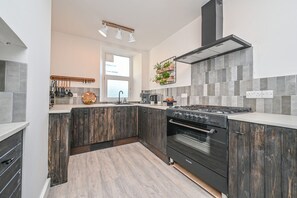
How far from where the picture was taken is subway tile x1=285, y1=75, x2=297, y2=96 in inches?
49.8

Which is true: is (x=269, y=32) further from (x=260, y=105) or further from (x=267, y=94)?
(x=260, y=105)

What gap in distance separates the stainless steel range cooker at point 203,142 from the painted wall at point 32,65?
60.1 inches

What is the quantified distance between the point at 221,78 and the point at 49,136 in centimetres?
238

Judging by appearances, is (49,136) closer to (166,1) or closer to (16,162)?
(16,162)

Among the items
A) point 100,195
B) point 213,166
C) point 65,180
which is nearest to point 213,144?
point 213,166

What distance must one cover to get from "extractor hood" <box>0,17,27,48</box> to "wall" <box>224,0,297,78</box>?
221 cm

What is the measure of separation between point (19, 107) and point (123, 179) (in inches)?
53.4

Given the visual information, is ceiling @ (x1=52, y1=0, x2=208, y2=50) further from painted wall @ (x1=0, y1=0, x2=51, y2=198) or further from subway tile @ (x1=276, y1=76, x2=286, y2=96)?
subway tile @ (x1=276, y1=76, x2=286, y2=96)

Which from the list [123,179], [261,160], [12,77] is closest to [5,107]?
[12,77]

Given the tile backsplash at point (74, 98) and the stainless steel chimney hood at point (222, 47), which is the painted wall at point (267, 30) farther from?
the tile backsplash at point (74, 98)

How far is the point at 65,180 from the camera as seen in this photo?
1.58 m

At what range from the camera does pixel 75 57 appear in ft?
9.78

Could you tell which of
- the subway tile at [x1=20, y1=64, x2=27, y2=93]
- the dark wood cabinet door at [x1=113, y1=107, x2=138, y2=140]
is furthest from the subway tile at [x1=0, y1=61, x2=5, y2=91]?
the dark wood cabinet door at [x1=113, y1=107, x2=138, y2=140]

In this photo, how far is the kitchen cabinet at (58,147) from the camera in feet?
4.96
